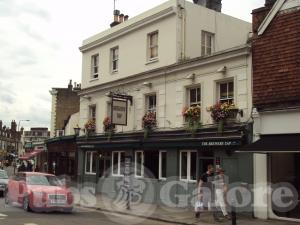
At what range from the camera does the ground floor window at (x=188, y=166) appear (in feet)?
68.6

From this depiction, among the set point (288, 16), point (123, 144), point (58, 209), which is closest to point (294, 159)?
point (288, 16)

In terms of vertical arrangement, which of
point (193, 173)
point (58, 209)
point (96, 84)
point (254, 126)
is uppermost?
point (96, 84)

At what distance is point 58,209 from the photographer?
17625 mm

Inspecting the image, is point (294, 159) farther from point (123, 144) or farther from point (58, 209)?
point (123, 144)

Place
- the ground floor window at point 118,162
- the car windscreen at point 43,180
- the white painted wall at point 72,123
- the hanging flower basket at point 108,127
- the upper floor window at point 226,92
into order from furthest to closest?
1. the white painted wall at point 72,123
2. the hanging flower basket at point 108,127
3. the ground floor window at point 118,162
4. the upper floor window at point 226,92
5. the car windscreen at point 43,180

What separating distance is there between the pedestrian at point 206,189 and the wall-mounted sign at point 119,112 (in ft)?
21.9

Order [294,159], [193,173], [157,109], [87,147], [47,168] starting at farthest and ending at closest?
[47,168] → [87,147] → [157,109] → [193,173] → [294,159]

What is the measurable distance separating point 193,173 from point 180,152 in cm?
118

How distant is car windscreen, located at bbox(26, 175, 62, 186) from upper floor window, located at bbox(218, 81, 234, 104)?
7.18m

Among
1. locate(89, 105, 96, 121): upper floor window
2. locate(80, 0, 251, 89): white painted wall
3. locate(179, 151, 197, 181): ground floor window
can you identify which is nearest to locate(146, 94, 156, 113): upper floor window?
locate(80, 0, 251, 89): white painted wall

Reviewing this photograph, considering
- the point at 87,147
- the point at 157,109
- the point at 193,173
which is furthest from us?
the point at 87,147

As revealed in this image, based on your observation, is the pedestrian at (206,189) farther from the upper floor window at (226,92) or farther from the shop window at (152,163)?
the shop window at (152,163)

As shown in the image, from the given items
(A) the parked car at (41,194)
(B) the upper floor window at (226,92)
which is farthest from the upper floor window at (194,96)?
(A) the parked car at (41,194)

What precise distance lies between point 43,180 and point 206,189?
6170mm
